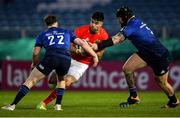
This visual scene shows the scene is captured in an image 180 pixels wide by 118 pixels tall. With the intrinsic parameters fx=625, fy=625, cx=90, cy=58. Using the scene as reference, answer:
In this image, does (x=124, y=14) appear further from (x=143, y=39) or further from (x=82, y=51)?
(x=82, y=51)

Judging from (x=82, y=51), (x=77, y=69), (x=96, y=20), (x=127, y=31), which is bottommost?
(x=77, y=69)

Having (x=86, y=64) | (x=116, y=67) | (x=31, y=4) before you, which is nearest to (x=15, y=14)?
(x=31, y=4)

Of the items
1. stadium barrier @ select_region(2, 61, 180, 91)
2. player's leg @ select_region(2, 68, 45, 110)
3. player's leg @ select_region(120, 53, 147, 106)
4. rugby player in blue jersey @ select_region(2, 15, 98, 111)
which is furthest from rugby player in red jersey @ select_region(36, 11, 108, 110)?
stadium barrier @ select_region(2, 61, 180, 91)

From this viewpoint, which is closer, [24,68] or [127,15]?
[127,15]

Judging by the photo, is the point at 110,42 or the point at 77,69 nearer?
the point at 110,42

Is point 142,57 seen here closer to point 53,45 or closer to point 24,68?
point 53,45

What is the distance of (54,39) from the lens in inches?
474

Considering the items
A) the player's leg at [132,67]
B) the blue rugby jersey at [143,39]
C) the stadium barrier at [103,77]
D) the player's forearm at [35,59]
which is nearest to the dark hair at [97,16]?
the blue rugby jersey at [143,39]

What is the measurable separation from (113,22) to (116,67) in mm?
4581

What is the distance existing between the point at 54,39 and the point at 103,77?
8925mm

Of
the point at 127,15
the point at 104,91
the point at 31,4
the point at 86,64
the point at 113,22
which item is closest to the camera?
the point at 127,15

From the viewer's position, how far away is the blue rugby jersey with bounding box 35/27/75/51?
1204cm

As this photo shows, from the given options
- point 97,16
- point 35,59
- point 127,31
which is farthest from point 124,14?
point 35,59

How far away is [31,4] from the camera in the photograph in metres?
26.9
